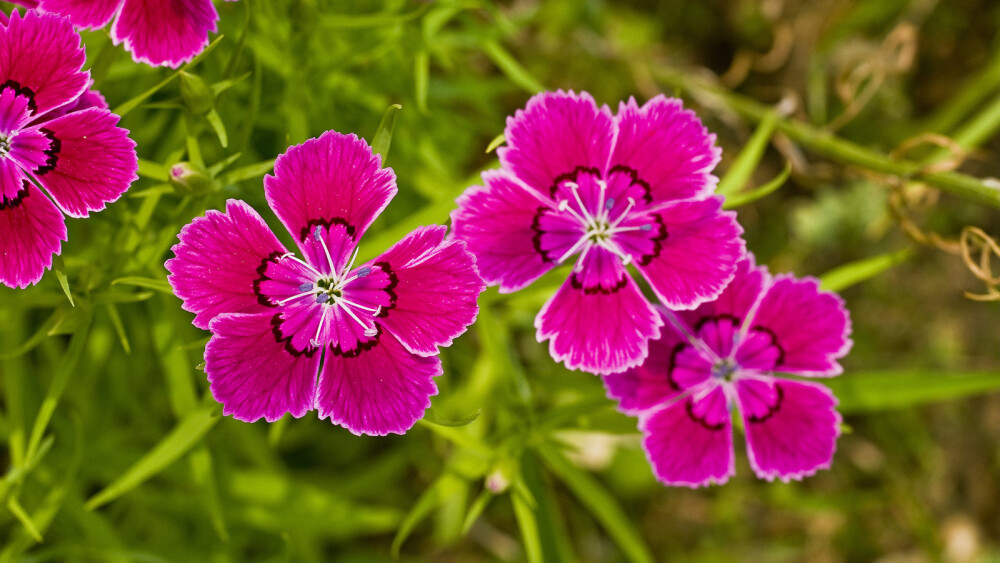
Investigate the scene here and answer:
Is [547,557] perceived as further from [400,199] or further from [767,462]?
[400,199]

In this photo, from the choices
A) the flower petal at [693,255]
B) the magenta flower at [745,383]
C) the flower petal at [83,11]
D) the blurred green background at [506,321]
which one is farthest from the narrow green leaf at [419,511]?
the flower petal at [83,11]

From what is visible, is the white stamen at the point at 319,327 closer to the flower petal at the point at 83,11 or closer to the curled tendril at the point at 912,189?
the flower petal at the point at 83,11

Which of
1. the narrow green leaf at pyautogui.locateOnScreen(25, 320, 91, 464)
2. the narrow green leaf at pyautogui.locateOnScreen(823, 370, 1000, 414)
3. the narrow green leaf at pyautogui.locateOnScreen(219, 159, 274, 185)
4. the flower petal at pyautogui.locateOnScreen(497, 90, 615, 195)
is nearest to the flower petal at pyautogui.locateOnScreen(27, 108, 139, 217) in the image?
the narrow green leaf at pyautogui.locateOnScreen(219, 159, 274, 185)

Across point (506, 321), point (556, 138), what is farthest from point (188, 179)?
point (506, 321)

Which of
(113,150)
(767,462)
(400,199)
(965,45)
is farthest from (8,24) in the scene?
(965,45)

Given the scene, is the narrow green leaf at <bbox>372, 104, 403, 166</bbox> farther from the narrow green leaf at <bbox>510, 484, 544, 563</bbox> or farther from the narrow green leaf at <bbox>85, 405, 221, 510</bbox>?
the narrow green leaf at <bbox>510, 484, 544, 563</bbox>

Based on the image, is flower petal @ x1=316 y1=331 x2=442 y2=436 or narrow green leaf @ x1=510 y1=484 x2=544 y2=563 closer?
flower petal @ x1=316 y1=331 x2=442 y2=436

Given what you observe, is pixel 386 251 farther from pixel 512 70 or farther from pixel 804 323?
pixel 804 323
